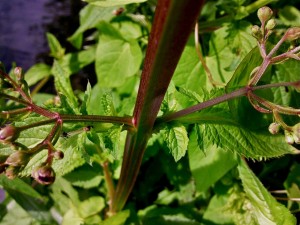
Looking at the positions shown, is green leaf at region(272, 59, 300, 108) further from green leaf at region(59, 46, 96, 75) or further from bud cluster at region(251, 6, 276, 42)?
green leaf at region(59, 46, 96, 75)

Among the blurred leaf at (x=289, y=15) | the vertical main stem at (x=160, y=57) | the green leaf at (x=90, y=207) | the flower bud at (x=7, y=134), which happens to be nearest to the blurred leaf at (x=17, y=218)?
the green leaf at (x=90, y=207)

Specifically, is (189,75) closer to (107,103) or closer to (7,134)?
(107,103)

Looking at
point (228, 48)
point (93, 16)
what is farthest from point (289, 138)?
point (93, 16)

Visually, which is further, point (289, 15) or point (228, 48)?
point (289, 15)

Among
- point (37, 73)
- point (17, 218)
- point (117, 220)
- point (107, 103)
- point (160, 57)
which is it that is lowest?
point (17, 218)

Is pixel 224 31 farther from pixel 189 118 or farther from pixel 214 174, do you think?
pixel 189 118

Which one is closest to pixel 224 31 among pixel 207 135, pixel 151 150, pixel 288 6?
pixel 288 6

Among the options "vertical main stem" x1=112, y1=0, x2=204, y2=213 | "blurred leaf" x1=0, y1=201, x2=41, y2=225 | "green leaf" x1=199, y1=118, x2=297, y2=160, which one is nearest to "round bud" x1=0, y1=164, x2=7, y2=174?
"vertical main stem" x1=112, y1=0, x2=204, y2=213
